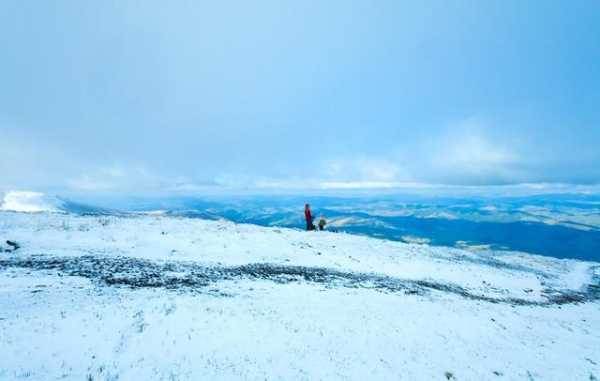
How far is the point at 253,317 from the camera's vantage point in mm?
14555

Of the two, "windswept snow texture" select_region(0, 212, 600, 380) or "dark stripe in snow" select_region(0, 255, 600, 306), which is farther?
"dark stripe in snow" select_region(0, 255, 600, 306)

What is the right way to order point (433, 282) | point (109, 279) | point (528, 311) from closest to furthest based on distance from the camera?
point (109, 279) < point (528, 311) < point (433, 282)

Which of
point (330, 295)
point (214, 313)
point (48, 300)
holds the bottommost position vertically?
point (330, 295)

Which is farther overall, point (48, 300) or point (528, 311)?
point (528, 311)

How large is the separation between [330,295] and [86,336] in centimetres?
1188

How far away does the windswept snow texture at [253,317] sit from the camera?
10836mm

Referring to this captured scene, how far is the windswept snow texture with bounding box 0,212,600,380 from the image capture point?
1084cm

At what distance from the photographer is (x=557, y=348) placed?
16438mm

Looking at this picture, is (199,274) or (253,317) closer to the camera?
(253,317)

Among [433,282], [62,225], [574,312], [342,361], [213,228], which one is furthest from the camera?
[213,228]

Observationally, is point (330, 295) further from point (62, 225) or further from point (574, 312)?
point (62, 225)

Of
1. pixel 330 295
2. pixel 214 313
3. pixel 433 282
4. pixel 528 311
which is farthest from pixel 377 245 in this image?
pixel 214 313

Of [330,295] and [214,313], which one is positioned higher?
[214,313]

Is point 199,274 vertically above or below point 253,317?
above
